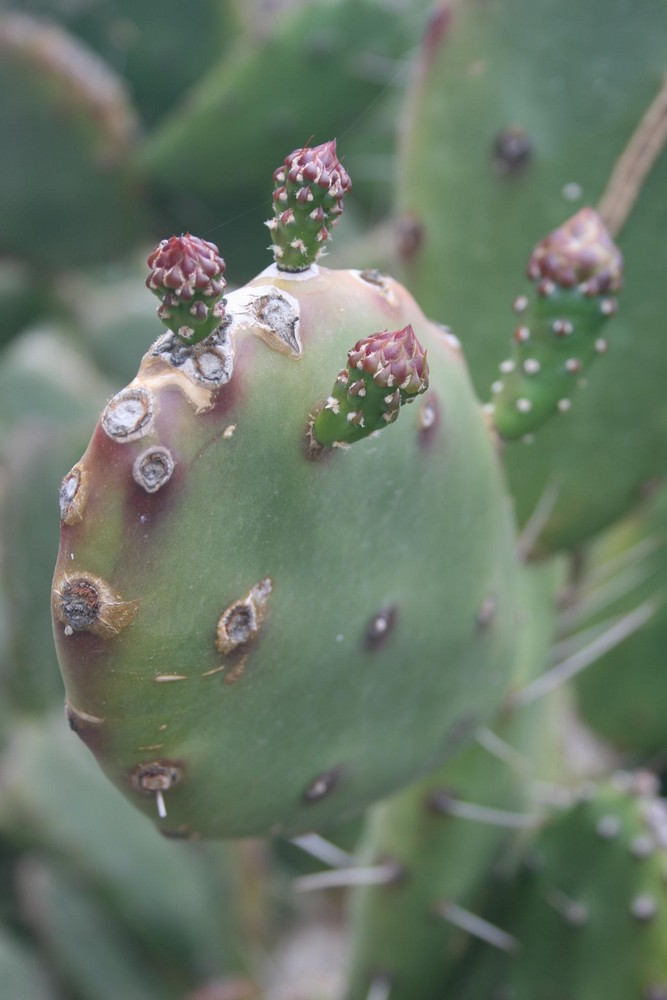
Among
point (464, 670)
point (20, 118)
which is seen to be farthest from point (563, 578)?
point (20, 118)

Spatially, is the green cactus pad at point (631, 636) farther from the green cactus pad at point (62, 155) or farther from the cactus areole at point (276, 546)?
the green cactus pad at point (62, 155)

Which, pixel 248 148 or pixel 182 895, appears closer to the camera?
pixel 182 895

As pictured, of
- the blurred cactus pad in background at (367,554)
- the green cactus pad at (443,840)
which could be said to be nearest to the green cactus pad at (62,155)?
the blurred cactus pad in background at (367,554)

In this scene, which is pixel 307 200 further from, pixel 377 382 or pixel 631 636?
pixel 631 636

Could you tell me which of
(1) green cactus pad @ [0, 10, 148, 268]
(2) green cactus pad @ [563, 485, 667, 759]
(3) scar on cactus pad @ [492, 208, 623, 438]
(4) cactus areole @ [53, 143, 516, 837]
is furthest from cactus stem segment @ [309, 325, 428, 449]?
(1) green cactus pad @ [0, 10, 148, 268]

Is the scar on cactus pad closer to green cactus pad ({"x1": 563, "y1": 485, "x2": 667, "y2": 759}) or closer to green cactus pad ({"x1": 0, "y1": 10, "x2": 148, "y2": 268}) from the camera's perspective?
green cactus pad ({"x1": 563, "y1": 485, "x2": 667, "y2": 759})

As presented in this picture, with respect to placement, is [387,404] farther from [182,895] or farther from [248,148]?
[248,148]

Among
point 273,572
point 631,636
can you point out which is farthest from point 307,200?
point 631,636
